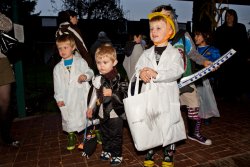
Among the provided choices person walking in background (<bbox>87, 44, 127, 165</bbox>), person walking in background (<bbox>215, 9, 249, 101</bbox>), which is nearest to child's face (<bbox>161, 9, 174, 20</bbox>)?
person walking in background (<bbox>87, 44, 127, 165</bbox>)

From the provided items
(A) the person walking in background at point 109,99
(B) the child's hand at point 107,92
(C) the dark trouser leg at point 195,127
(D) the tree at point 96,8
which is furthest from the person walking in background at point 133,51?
(D) the tree at point 96,8

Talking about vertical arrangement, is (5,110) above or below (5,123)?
above

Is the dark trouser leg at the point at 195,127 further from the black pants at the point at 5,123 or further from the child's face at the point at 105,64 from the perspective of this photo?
the black pants at the point at 5,123

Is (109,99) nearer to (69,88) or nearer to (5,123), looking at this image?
(69,88)

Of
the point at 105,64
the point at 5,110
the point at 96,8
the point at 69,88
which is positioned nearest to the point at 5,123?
the point at 5,110

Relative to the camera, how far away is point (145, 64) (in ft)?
10.5

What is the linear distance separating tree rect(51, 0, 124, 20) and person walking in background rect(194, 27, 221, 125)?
40.5 m

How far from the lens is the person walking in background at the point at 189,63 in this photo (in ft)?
11.4

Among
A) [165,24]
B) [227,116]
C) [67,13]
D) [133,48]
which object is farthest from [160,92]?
[133,48]

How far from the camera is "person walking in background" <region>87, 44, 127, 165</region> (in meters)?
3.31

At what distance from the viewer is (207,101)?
4812mm

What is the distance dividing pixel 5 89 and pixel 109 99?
6.03 feet

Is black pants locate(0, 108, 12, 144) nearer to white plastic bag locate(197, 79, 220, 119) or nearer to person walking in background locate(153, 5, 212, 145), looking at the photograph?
person walking in background locate(153, 5, 212, 145)

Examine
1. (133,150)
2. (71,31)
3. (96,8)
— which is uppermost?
(96,8)
